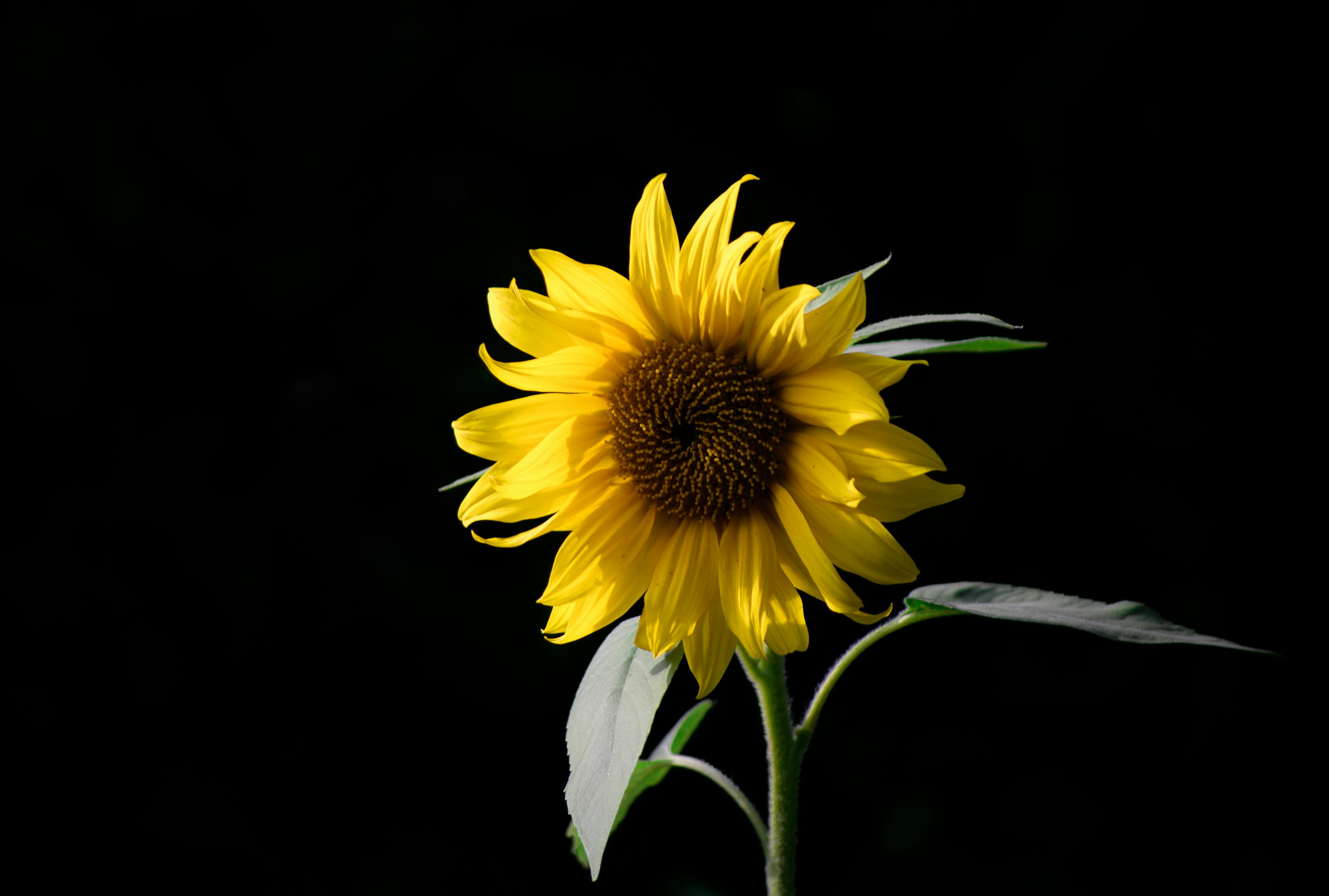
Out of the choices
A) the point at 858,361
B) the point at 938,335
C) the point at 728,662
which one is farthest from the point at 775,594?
the point at 938,335

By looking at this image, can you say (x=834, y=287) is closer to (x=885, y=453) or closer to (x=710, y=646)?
(x=885, y=453)

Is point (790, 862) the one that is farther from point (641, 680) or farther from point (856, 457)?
point (856, 457)

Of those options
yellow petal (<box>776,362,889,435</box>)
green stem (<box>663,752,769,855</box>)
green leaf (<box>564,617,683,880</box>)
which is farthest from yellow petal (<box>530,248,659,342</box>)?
green stem (<box>663,752,769,855</box>)

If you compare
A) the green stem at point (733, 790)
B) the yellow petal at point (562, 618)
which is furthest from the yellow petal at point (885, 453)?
the green stem at point (733, 790)

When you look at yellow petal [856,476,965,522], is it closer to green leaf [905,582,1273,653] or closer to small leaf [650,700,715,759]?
green leaf [905,582,1273,653]

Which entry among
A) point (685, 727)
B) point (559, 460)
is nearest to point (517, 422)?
point (559, 460)

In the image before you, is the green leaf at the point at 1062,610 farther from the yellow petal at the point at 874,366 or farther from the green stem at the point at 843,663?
the yellow petal at the point at 874,366
